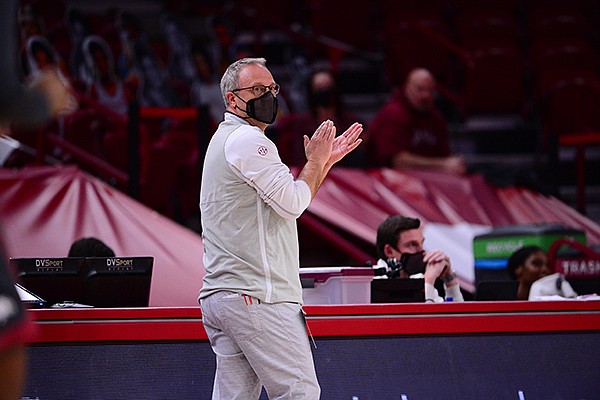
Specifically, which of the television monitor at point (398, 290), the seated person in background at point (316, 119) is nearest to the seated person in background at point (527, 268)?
the television monitor at point (398, 290)

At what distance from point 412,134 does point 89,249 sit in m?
3.45

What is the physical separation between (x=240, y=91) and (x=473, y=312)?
144 cm

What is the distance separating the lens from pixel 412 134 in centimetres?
817

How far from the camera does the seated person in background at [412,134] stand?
26.3 feet

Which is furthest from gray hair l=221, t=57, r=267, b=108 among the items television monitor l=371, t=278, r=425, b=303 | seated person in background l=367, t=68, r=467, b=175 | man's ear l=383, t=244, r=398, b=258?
seated person in background l=367, t=68, r=467, b=175

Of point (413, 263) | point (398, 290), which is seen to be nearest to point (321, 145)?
point (398, 290)

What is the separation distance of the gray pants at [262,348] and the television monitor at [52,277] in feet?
3.70

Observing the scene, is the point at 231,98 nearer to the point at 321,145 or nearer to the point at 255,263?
the point at 321,145

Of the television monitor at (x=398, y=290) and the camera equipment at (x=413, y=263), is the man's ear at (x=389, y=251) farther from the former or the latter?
the television monitor at (x=398, y=290)

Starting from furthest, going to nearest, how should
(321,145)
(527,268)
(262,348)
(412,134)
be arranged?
(412,134), (527,268), (321,145), (262,348)

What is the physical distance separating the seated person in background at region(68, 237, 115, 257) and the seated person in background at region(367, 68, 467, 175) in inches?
122

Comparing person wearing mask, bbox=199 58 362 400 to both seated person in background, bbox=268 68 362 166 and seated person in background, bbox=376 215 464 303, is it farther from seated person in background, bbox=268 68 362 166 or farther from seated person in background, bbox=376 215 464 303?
seated person in background, bbox=268 68 362 166

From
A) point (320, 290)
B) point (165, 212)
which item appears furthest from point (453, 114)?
point (320, 290)

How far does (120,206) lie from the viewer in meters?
6.54
